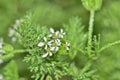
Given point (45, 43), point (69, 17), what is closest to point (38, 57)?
point (45, 43)

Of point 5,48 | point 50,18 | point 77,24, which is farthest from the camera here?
point 50,18

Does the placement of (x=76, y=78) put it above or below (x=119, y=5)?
below

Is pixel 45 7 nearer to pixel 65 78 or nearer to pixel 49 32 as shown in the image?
pixel 65 78

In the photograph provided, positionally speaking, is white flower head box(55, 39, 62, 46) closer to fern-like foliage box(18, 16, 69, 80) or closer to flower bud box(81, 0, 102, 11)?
fern-like foliage box(18, 16, 69, 80)

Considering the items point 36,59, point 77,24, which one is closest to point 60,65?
point 36,59

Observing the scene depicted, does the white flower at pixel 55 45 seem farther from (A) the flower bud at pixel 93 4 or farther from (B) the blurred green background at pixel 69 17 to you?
(B) the blurred green background at pixel 69 17

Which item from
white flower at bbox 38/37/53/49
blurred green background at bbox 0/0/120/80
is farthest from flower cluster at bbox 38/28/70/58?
blurred green background at bbox 0/0/120/80

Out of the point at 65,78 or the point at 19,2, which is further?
the point at 19,2
